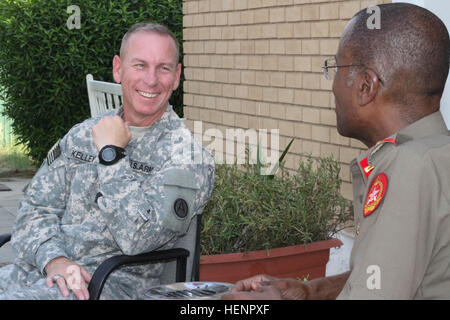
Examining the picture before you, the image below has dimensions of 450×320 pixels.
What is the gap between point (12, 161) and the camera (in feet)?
40.9

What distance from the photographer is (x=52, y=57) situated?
10805 millimetres

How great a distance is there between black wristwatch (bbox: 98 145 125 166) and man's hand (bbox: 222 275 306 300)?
35.2 inches

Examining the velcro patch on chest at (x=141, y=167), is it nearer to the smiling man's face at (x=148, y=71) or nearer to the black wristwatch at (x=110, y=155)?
the black wristwatch at (x=110, y=155)

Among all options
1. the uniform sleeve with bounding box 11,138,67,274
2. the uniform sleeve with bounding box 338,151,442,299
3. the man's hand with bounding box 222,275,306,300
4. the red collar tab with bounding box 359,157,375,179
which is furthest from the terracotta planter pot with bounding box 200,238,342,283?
the uniform sleeve with bounding box 338,151,442,299

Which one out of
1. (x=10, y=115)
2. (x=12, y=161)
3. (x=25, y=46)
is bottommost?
(x=12, y=161)

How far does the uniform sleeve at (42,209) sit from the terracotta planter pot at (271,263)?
1.02m

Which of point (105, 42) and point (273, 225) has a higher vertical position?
point (105, 42)

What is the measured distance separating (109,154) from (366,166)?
1303 millimetres

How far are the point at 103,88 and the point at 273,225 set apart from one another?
4.83m

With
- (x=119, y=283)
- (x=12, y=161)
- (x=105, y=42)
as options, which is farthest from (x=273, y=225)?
(x=12, y=161)

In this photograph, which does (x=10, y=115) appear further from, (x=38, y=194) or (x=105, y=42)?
(x=38, y=194)

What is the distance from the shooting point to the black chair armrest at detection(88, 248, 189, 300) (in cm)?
278

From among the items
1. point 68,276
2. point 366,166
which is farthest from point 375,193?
point 68,276

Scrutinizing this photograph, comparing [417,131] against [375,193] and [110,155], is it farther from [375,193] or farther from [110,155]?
[110,155]
